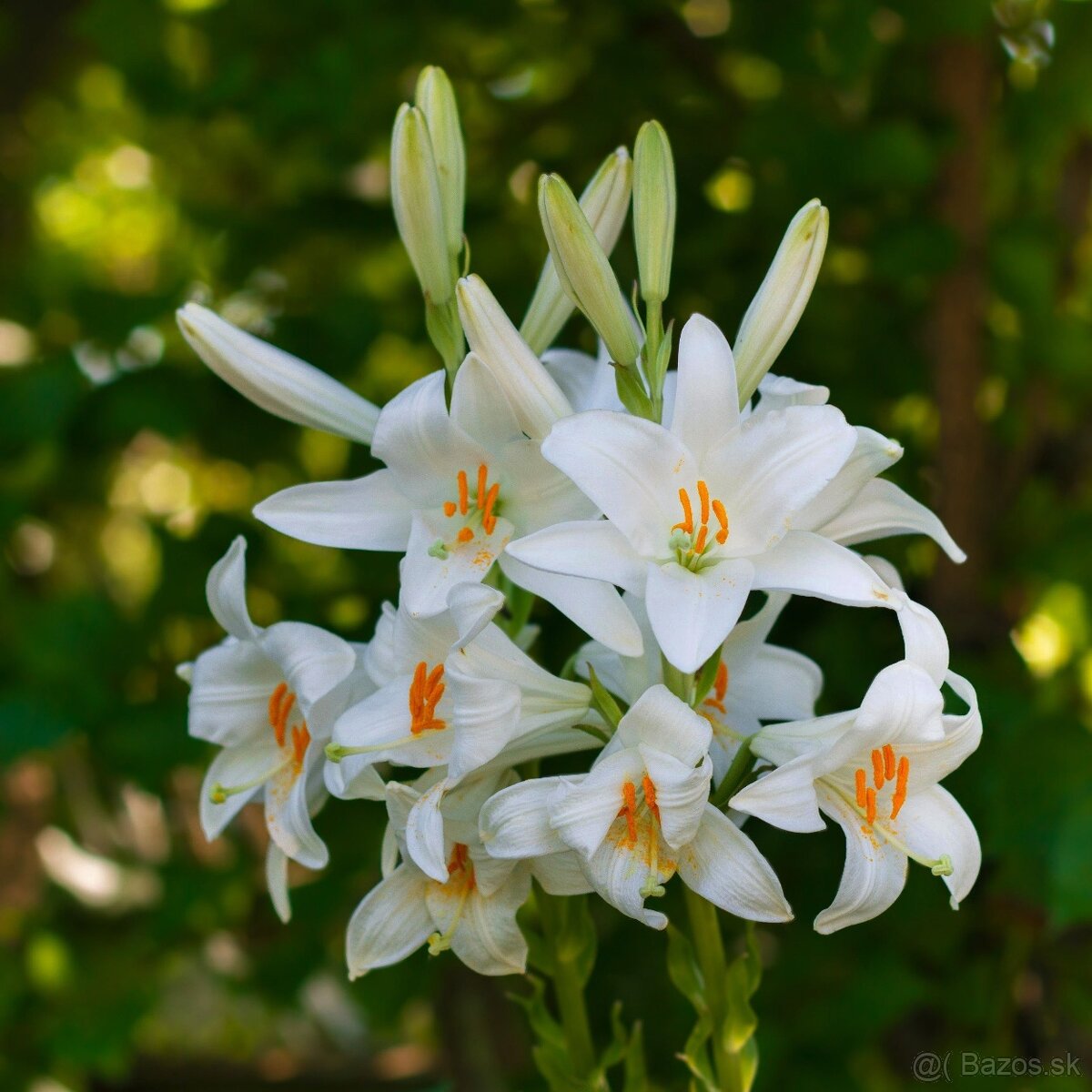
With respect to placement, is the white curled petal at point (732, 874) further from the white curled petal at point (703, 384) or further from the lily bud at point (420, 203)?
the lily bud at point (420, 203)

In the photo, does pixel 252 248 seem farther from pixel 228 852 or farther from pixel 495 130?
pixel 228 852

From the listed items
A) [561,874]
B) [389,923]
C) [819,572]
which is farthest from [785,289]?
[389,923]

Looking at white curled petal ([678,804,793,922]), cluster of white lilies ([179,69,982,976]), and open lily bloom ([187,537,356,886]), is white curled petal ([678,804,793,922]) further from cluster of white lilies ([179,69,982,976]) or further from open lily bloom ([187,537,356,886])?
open lily bloom ([187,537,356,886])

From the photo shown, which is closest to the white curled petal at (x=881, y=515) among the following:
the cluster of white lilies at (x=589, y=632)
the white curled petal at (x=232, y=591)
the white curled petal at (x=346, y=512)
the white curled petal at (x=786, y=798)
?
the cluster of white lilies at (x=589, y=632)

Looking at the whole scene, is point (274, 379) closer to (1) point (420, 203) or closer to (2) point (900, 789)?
(1) point (420, 203)

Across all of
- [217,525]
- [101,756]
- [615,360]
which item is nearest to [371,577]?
[217,525]

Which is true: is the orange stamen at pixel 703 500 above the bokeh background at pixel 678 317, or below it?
above

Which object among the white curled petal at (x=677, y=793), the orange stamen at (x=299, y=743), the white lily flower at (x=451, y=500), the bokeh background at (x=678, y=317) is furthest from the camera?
the bokeh background at (x=678, y=317)
